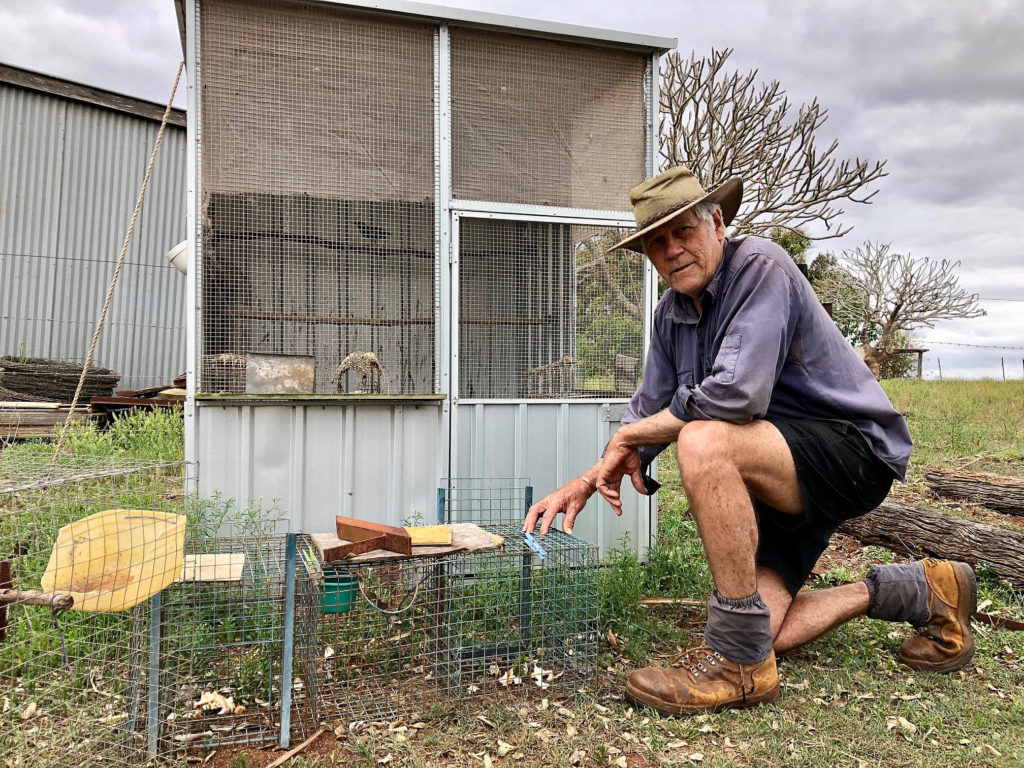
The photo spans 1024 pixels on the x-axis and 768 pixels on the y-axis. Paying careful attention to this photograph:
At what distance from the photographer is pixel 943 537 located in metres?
4.28

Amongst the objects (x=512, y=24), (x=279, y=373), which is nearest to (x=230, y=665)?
(x=279, y=373)

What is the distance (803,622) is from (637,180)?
2.60m

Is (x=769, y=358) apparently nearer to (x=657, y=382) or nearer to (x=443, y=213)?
(x=657, y=382)

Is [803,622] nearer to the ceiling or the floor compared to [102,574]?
nearer to the floor

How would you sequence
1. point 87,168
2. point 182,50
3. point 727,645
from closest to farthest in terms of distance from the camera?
point 727,645
point 182,50
point 87,168

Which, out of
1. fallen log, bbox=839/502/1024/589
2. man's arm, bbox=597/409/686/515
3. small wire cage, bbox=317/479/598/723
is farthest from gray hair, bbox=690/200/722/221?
fallen log, bbox=839/502/1024/589

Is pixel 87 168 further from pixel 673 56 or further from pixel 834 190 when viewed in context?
pixel 834 190

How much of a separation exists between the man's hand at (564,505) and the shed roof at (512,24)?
2547 mm

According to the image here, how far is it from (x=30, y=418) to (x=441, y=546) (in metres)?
7.81

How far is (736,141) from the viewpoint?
43.5ft

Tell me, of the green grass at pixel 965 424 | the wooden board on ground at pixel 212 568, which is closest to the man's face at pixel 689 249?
the wooden board on ground at pixel 212 568

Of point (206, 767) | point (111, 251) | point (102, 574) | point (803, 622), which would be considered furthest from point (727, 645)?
point (111, 251)

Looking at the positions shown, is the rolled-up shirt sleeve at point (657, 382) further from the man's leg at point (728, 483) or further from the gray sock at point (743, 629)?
the gray sock at point (743, 629)

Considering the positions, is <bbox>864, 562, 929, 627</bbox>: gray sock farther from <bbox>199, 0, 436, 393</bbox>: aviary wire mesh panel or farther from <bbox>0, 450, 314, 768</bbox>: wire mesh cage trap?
<bbox>199, 0, 436, 393</bbox>: aviary wire mesh panel
